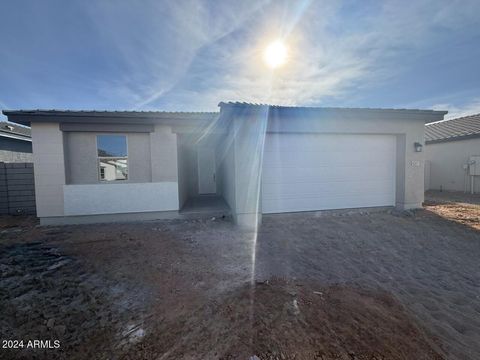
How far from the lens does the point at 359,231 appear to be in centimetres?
540

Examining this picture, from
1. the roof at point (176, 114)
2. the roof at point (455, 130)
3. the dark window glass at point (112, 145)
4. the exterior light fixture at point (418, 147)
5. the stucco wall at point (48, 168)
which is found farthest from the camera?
the roof at point (455, 130)

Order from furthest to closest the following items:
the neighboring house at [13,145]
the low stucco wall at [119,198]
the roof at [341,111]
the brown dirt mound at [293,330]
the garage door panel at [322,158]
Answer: the neighboring house at [13,145] < the garage door panel at [322,158] < the low stucco wall at [119,198] < the roof at [341,111] < the brown dirt mound at [293,330]

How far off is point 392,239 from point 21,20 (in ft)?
34.0

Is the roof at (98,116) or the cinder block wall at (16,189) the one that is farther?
the cinder block wall at (16,189)

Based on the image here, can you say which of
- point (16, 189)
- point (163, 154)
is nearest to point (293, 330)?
point (163, 154)

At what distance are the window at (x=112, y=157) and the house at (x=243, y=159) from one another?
3 centimetres

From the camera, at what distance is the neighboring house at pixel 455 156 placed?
1080 cm

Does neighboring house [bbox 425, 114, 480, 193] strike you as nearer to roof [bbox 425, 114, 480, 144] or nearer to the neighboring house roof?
roof [bbox 425, 114, 480, 144]

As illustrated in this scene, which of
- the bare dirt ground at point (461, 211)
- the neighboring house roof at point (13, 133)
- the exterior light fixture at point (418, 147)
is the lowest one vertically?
the bare dirt ground at point (461, 211)

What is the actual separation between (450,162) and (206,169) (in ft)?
44.8

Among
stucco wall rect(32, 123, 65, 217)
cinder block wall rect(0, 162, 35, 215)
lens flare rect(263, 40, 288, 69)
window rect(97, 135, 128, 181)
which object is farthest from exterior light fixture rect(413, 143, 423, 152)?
cinder block wall rect(0, 162, 35, 215)

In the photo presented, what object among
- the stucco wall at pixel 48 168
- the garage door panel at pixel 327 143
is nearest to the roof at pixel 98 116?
the stucco wall at pixel 48 168

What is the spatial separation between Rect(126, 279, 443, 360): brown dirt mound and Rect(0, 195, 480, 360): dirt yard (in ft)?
0.04

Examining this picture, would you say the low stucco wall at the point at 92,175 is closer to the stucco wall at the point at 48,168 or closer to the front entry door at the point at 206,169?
the stucco wall at the point at 48,168
